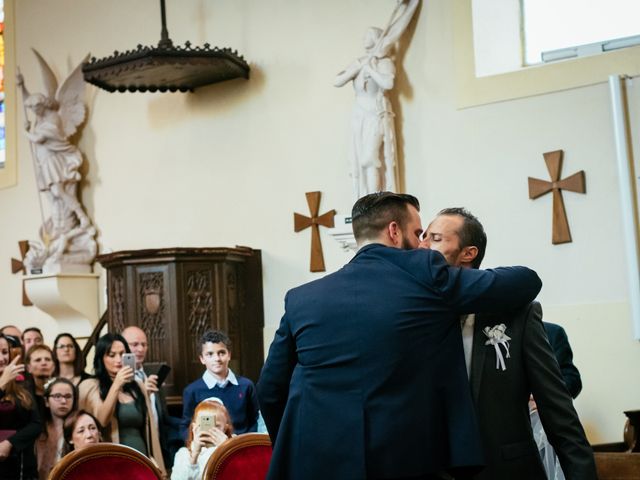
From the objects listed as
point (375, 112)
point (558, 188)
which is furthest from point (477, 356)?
point (375, 112)

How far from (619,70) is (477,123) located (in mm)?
1261

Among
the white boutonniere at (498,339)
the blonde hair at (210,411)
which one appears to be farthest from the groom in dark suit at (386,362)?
the blonde hair at (210,411)

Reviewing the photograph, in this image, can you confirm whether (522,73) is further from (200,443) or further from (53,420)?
(53,420)

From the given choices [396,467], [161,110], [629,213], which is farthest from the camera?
[161,110]

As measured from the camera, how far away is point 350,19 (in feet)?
29.4

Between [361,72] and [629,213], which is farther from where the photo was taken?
[361,72]

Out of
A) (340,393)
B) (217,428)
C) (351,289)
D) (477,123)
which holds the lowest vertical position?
(217,428)

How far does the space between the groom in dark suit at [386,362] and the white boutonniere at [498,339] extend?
5.1 inches

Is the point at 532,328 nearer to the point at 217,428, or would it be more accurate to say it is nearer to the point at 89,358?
the point at 217,428

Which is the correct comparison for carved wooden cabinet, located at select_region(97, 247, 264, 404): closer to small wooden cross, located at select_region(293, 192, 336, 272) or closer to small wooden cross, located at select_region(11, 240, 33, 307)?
small wooden cross, located at select_region(293, 192, 336, 272)

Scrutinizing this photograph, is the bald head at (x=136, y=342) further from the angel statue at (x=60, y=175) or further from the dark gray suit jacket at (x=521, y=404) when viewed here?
the dark gray suit jacket at (x=521, y=404)

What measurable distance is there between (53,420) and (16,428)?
1.08ft

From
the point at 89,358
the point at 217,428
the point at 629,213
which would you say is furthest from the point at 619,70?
the point at 89,358

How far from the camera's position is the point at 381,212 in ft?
9.53
